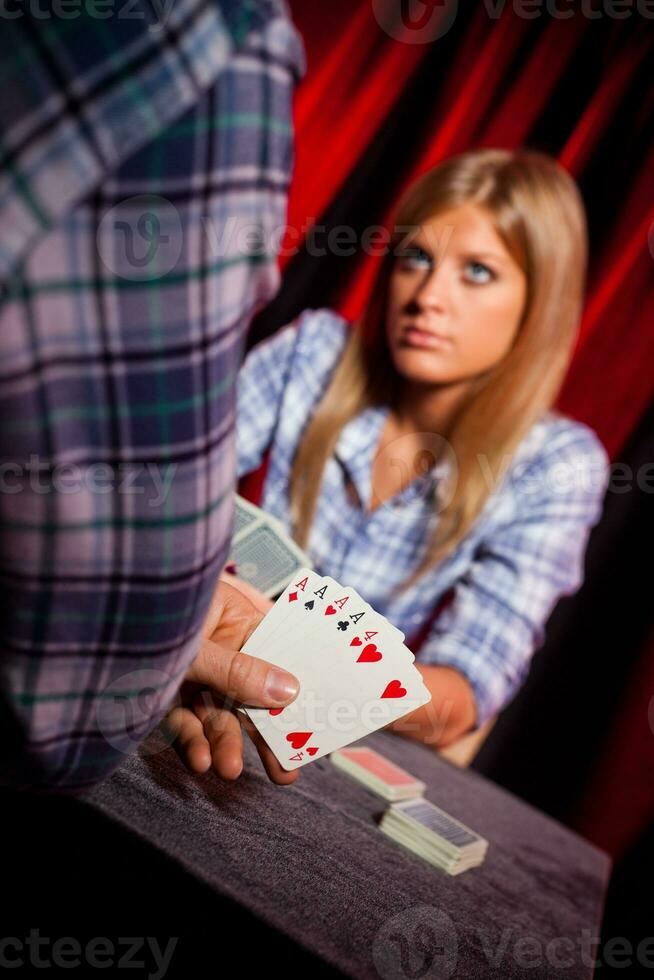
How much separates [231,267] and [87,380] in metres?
0.12

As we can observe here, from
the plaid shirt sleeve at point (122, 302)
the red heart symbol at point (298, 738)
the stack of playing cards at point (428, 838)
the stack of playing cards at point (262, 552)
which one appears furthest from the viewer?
the stack of playing cards at point (262, 552)

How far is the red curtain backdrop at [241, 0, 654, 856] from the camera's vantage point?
2.61 m

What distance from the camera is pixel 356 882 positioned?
919mm

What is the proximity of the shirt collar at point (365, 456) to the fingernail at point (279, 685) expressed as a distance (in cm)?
131

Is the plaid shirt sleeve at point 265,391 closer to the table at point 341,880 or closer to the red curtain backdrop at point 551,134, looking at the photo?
the red curtain backdrop at point 551,134

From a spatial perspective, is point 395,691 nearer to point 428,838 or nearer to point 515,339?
point 428,838

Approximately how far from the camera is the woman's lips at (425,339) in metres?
2.02

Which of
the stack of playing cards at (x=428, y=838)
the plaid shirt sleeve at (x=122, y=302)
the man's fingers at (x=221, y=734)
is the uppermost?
the plaid shirt sleeve at (x=122, y=302)

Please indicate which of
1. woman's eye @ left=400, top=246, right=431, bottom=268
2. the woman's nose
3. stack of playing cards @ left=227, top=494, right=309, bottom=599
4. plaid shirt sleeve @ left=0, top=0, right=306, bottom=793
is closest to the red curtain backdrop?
woman's eye @ left=400, top=246, right=431, bottom=268

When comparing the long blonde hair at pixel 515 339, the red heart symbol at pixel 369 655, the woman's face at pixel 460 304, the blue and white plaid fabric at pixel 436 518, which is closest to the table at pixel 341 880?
the red heart symbol at pixel 369 655

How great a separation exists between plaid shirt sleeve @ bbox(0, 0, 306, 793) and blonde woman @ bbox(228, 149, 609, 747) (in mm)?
1337

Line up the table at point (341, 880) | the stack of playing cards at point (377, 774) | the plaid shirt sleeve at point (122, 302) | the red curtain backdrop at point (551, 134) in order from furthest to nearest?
the red curtain backdrop at point (551, 134), the stack of playing cards at point (377, 774), the table at point (341, 880), the plaid shirt sleeve at point (122, 302)

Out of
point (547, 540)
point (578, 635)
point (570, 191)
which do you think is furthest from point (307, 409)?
point (578, 635)

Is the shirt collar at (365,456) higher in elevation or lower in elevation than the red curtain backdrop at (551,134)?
lower
